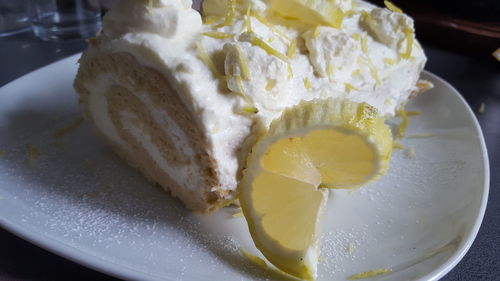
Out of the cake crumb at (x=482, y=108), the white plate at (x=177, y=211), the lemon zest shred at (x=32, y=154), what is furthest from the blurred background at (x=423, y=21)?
the lemon zest shred at (x=32, y=154)

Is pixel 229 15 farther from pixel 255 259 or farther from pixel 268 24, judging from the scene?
pixel 255 259

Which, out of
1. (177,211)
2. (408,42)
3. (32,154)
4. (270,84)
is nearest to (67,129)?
(32,154)

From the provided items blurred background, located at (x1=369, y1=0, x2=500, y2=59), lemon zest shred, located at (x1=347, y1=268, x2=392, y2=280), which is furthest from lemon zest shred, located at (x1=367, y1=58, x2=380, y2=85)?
blurred background, located at (x1=369, y1=0, x2=500, y2=59)

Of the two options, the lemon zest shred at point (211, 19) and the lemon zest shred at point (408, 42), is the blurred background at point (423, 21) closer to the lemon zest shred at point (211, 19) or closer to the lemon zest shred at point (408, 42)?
the lemon zest shred at point (408, 42)

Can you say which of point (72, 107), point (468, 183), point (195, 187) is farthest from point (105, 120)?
point (468, 183)

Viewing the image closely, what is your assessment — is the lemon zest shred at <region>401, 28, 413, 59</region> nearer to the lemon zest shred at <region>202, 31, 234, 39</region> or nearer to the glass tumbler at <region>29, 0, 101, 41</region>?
the lemon zest shred at <region>202, 31, 234, 39</region>
